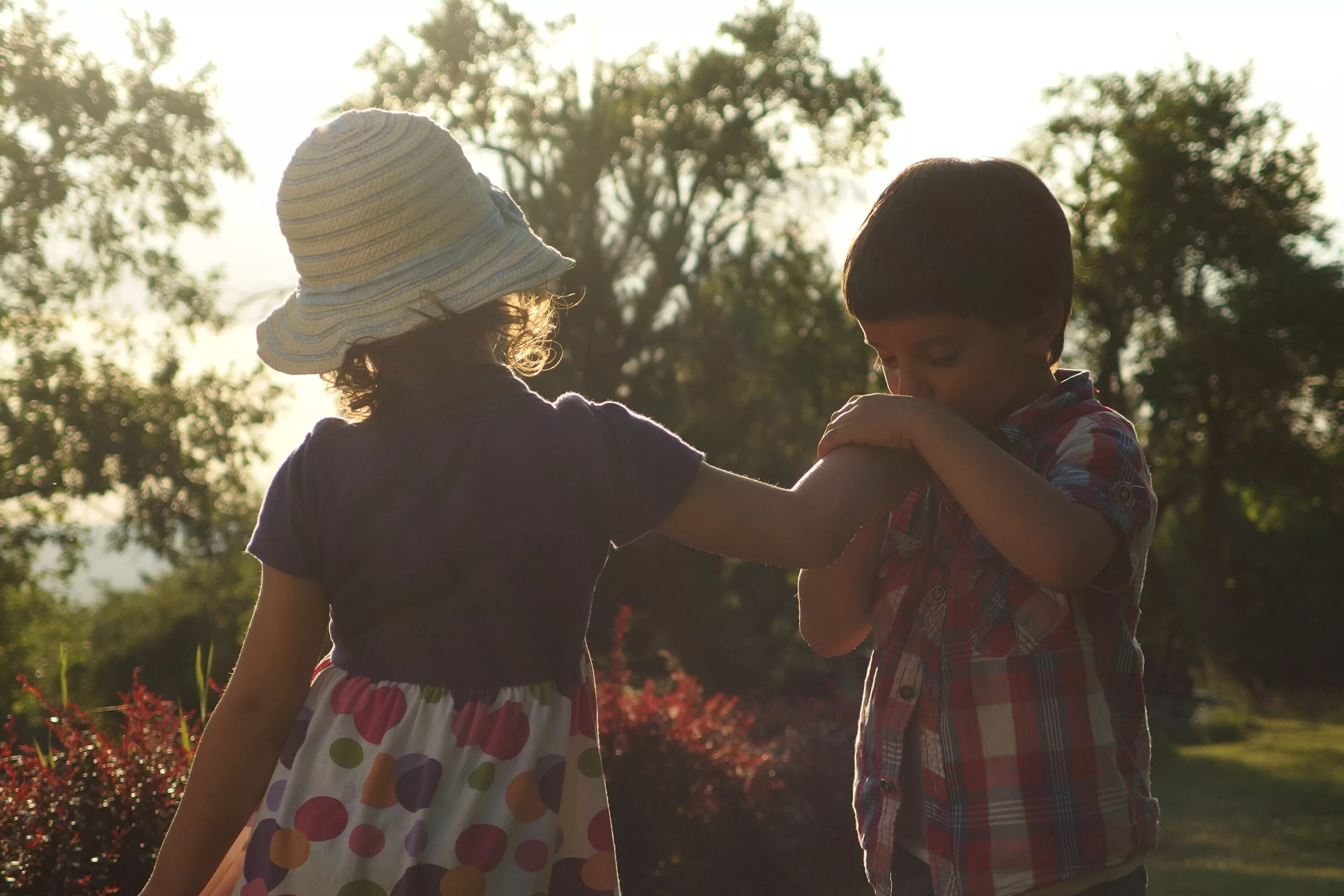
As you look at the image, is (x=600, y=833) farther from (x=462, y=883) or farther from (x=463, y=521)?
(x=463, y=521)

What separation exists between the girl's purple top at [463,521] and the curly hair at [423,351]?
0.05m

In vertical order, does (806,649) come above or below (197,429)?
below

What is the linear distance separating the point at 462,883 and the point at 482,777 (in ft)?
0.45

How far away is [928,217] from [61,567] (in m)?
20.7

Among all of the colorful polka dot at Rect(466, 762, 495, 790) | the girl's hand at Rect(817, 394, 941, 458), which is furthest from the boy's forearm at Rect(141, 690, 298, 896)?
the girl's hand at Rect(817, 394, 941, 458)

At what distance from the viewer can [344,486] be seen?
166 centimetres

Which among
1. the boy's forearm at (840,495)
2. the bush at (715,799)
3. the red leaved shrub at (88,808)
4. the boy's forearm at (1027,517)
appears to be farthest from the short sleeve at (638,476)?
the bush at (715,799)

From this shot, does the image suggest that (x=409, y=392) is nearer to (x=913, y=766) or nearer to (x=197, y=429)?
(x=913, y=766)

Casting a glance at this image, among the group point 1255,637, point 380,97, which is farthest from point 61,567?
point 1255,637

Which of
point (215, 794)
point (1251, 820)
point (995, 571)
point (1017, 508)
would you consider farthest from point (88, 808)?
point (1251, 820)

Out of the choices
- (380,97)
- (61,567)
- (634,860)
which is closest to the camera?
(634,860)

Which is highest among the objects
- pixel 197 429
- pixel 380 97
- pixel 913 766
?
pixel 380 97

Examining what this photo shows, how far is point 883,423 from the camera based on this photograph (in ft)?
5.94

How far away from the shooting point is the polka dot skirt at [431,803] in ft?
5.17
